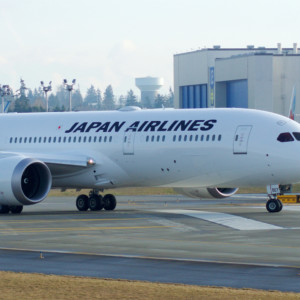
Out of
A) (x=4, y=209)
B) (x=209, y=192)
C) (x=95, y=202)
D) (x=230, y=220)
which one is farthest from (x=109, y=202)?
(x=230, y=220)

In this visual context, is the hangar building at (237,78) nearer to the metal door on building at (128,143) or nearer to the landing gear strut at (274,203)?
the metal door on building at (128,143)

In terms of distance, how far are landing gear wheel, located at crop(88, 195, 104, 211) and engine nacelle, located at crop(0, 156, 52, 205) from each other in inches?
152

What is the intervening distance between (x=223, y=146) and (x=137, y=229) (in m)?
7.84

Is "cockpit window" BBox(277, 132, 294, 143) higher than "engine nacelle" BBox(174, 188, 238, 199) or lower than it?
higher

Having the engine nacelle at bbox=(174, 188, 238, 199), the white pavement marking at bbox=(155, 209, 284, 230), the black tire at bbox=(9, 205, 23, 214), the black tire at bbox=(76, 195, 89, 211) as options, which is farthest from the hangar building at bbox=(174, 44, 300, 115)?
the white pavement marking at bbox=(155, 209, 284, 230)

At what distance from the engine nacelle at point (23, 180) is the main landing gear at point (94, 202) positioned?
3602 millimetres

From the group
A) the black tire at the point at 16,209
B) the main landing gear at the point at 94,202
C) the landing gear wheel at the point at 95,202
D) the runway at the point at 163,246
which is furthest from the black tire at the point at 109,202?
the black tire at the point at 16,209

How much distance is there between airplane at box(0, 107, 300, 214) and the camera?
38.9 m

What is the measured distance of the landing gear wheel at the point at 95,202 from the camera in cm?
4459

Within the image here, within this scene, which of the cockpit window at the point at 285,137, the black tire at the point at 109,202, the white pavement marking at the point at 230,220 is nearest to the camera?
the white pavement marking at the point at 230,220

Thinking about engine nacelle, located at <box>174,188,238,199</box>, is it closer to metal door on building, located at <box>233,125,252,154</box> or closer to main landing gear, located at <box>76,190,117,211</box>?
main landing gear, located at <box>76,190,117,211</box>

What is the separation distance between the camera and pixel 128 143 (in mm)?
42281

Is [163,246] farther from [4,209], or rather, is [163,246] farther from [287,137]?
[4,209]

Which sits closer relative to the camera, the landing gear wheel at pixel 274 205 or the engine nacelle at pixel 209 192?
the landing gear wheel at pixel 274 205
